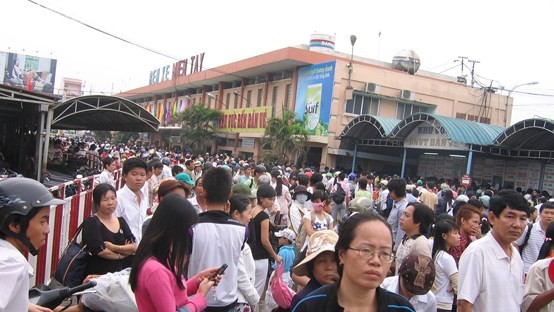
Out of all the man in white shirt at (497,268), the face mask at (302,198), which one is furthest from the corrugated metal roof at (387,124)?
the man in white shirt at (497,268)

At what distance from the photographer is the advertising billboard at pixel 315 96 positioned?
84.2ft

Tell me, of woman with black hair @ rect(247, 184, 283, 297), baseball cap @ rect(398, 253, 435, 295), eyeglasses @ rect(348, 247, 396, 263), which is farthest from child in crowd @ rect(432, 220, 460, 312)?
eyeglasses @ rect(348, 247, 396, 263)

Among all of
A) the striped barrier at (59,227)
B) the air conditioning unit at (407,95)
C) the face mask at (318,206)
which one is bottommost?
the striped barrier at (59,227)

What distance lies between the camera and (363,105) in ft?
86.8

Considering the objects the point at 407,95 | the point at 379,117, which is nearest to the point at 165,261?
the point at 379,117

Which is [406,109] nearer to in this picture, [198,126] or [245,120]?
[245,120]

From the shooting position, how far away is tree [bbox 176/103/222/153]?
3616cm

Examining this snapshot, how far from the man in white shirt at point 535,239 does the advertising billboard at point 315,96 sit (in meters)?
19.5

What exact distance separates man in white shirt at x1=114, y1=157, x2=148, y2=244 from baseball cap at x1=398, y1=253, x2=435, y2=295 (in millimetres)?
2896

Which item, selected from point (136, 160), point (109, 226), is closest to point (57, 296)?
A: point (109, 226)

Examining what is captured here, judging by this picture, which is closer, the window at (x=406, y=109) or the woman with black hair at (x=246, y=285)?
the woman with black hair at (x=246, y=285)

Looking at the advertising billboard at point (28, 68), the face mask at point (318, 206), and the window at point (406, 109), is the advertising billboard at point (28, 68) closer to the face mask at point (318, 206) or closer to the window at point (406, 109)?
the window at point (406, 109)

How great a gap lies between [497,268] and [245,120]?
101 ft

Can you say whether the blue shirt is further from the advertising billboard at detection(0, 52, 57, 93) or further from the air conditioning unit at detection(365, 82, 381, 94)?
the advertising billboard at detection(0, 52, 57, 93)
